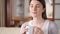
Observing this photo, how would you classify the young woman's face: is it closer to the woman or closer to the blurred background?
the woman

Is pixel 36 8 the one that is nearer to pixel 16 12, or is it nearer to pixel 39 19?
pixel 39 19

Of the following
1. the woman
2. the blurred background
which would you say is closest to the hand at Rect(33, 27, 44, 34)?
the woman

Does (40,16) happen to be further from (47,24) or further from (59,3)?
(59,3)

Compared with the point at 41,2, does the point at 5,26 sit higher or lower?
lower

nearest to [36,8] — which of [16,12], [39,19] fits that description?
[39,19]

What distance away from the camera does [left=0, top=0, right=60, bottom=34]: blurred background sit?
1067 mm

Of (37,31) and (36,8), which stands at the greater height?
(36,8)

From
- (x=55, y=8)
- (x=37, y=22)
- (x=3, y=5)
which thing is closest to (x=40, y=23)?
(x=37, y=22)

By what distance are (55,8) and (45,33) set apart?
35 centimetres

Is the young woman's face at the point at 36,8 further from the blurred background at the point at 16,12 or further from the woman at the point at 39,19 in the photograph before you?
the blurred background at the point at 16,12

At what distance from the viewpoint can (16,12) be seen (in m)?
1.11

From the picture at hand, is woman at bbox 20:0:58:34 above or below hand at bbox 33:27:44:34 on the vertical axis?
above

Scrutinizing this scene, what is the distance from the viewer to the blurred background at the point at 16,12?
1.07 meters

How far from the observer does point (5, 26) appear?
1109mm
